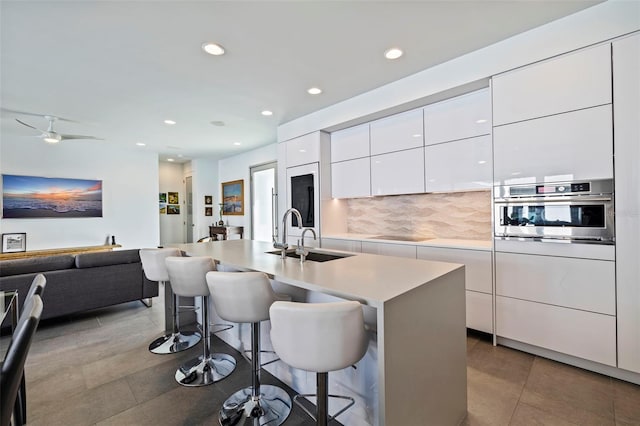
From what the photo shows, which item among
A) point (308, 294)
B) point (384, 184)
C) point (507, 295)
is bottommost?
→ point (507, 295)

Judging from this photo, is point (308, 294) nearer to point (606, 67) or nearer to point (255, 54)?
point (255, 54)

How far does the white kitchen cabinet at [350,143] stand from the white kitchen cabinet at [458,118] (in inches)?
33.6

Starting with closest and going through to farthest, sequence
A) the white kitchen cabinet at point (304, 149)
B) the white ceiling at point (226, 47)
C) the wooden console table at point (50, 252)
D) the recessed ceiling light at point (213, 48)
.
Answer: the white ceiling at point (226, 47) → the recessed ceiling light at point (213, 48) → the white kitchen cabinet at point (304, 149) → the wooden console table at point (50, 252)

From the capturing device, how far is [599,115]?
2.04m

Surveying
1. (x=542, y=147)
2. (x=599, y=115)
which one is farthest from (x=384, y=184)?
(x=599, y=115)

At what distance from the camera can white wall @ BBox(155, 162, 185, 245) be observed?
794 cm

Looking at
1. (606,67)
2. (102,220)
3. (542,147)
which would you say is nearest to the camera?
(606,67)

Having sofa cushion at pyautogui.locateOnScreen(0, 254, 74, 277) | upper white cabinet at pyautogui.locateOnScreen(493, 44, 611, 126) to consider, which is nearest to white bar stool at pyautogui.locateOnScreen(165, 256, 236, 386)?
sofa cushion at pyautogui.locateOnScreen(0, 254, 74, 277)

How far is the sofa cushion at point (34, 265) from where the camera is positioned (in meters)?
2.70

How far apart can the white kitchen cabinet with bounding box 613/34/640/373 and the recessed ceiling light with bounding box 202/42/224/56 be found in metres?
3.01

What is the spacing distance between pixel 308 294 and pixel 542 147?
7.33ft

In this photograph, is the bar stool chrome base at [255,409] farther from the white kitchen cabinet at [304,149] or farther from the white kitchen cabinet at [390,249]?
the white kitchen cabinet at [304,149]

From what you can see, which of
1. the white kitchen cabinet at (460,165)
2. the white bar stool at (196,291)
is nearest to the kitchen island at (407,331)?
the white bar stool at (196,291)

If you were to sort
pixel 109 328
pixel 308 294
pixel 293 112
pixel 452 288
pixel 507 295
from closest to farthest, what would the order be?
1. pixel 452 288
2. pixel 308 294
3. pixel 507 295
4. pixel 109 328
5. pixel 293 112
